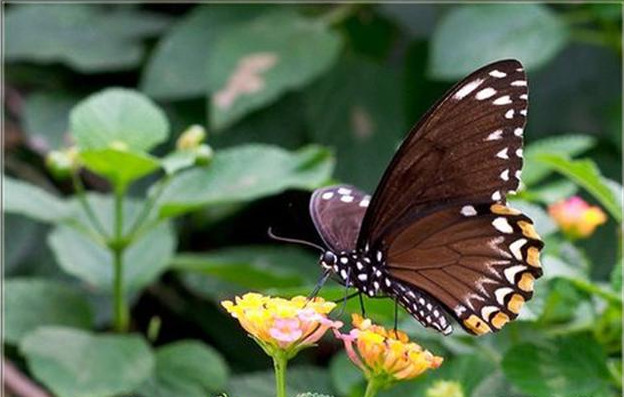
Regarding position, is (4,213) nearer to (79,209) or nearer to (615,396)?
(79,209)

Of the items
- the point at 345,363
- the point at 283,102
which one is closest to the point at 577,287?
the point at 345,363

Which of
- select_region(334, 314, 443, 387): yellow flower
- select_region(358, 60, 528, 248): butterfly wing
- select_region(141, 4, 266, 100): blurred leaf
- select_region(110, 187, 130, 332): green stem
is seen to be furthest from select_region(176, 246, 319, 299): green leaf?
select_region(334, 314, 443, 387): yellow flower

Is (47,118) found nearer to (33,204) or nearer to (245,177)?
(33,204)

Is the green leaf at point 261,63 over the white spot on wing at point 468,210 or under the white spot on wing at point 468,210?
over

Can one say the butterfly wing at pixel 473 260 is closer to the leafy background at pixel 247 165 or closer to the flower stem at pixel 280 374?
the leafy background at pixel 247 165

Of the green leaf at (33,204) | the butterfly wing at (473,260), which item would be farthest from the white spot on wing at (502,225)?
the green leaf at (33,204)

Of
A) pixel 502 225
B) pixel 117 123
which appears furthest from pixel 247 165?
pixel 502 225
